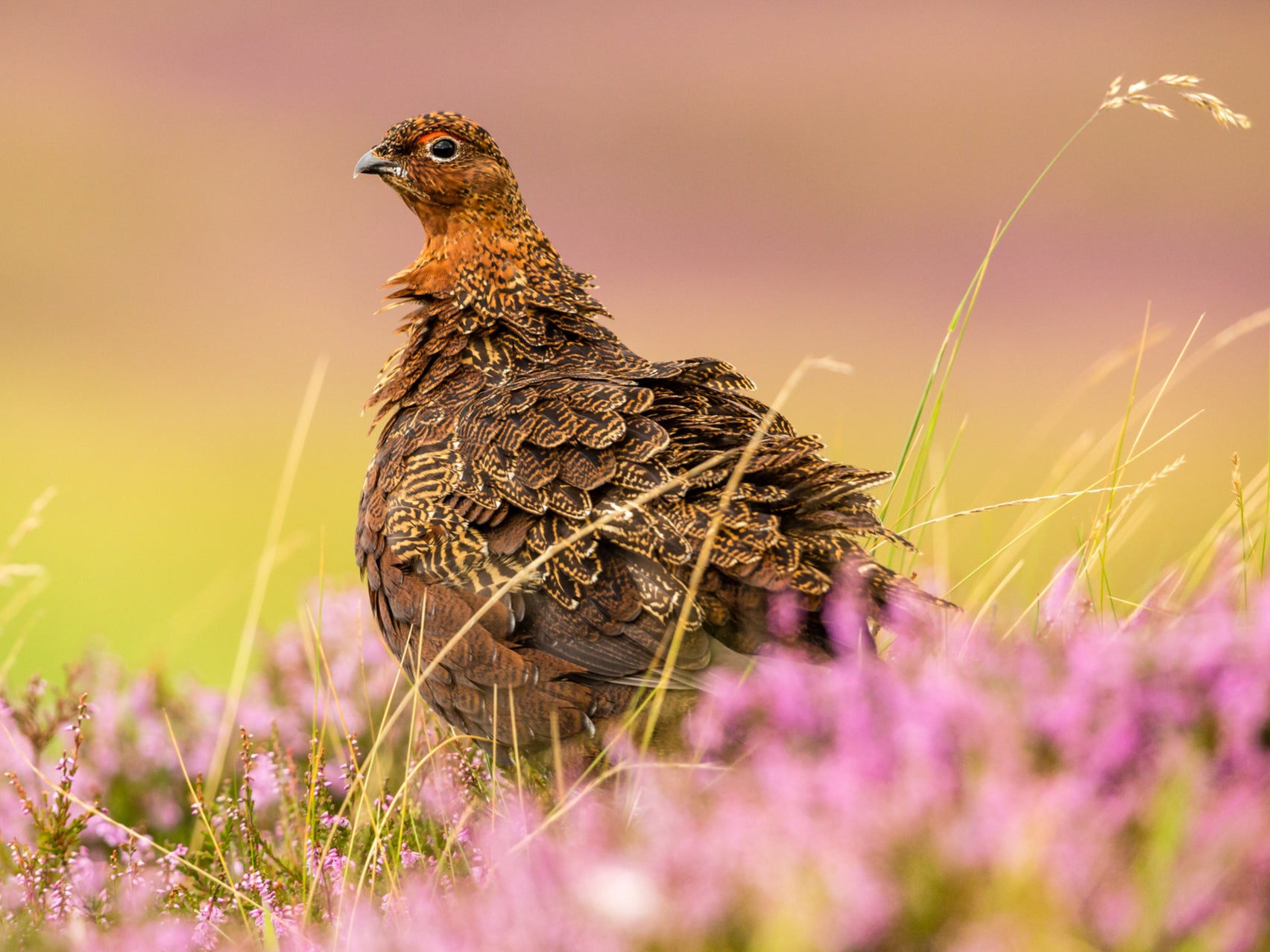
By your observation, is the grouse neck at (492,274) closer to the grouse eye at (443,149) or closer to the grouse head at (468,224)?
the grouse head at (468,224)

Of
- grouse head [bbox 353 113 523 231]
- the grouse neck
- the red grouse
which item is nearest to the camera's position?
the red grouse

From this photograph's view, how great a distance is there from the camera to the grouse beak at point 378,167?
4.55m

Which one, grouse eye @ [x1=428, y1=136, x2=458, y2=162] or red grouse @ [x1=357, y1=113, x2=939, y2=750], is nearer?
red grouse @ [x1=357, y1=113, x2=939, y2=750]

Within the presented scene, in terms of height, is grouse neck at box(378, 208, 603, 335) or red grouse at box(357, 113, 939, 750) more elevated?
grouse neck at box(378, 208, 603, 335)

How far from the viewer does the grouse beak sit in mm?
4555

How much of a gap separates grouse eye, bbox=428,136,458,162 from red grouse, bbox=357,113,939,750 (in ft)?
3.23

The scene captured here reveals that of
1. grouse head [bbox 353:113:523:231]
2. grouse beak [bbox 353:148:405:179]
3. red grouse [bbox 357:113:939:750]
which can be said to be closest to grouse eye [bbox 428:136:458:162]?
grouse head [bbox 353:113:523:231]

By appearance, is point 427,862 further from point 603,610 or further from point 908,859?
point 908,859

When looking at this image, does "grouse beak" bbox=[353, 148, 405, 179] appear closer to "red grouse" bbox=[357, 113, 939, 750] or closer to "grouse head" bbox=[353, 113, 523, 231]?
"grouse head" bbox=[353, 113, 523, 231]

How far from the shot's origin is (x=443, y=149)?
14.7 ft

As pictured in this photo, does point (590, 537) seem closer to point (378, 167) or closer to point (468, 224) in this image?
point (468, 224)

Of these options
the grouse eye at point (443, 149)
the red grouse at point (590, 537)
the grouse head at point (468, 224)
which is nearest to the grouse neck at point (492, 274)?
the grouse head at point (468, 224)

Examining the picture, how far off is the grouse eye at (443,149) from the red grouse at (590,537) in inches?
38.8

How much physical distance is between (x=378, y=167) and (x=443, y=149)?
0.31 metres
